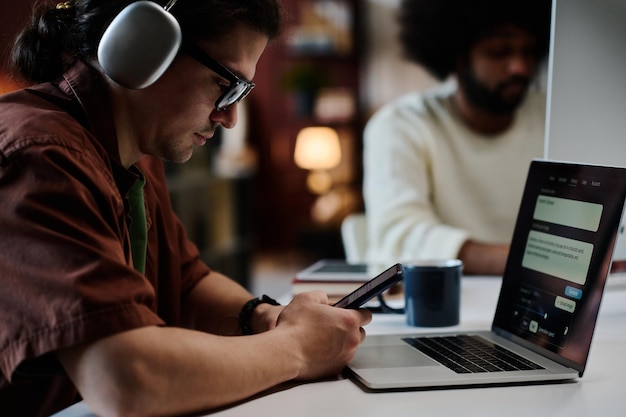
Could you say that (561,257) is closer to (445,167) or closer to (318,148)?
(445,167)

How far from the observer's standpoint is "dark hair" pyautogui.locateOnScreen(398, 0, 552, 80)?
2.71m

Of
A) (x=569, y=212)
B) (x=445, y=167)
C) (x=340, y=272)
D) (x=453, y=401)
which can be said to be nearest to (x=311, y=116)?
(x=445, y=167)

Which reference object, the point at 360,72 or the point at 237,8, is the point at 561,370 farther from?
the point at 360,72

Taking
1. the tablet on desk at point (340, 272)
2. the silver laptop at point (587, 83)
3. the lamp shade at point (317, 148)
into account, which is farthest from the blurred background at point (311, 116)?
the silver laptop at point (587, 83)

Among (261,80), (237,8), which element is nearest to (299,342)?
(237,8)

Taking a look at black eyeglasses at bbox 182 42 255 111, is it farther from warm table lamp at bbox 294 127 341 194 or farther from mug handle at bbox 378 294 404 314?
warm table lamp at bbox 294 127 341 194

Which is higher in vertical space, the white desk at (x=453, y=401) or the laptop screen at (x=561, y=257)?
the laptop screen at (x=561, y=257)

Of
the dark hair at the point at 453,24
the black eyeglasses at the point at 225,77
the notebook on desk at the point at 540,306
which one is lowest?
the notebook on desk at the point at 540,306

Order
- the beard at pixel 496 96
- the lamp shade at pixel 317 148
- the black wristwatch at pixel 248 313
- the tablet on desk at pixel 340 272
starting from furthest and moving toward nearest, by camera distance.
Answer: the lamp shade at pixel 317 148
the beard at pixel 496 96
the tablet on desk at pixel 340 272
the black wristwatch at pixel 248 313

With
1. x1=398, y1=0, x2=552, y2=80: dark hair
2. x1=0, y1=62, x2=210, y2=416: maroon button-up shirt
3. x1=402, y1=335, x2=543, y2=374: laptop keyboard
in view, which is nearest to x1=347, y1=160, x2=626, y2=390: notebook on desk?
x1=402, y1=335, x2=543, y2=374: laptop keyboard

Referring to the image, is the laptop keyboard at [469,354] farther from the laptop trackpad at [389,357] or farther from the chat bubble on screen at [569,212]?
the chat bubble on screen at [569,212]

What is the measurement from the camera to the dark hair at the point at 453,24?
8.91 feet

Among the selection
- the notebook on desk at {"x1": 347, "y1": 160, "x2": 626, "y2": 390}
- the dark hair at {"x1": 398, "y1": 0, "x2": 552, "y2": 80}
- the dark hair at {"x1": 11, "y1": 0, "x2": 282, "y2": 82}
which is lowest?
the notebook on desk at {"x1": 347, "y1": 160, "x2": 626, "y2": 390}

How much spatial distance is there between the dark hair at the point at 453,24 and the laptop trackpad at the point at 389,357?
1.88m
